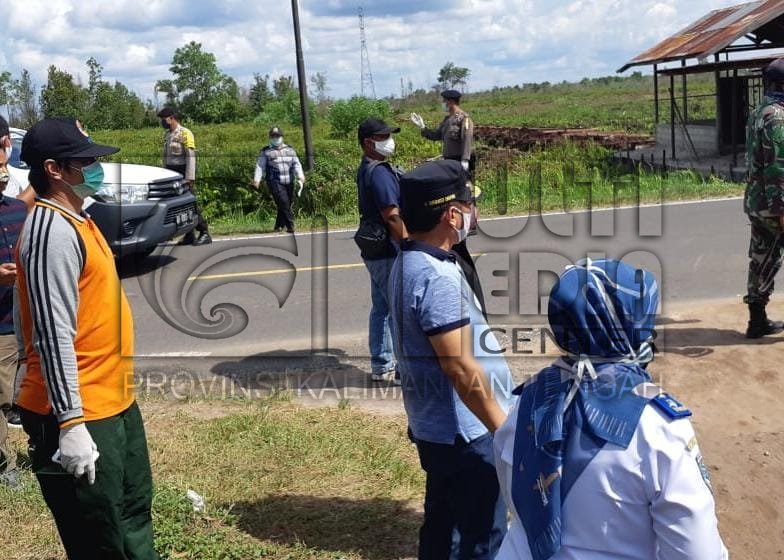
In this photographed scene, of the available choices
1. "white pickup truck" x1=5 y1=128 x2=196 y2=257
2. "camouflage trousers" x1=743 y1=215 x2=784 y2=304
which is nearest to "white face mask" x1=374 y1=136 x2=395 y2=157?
"camouflage trousers" x1=743 y1=215 x2=784 y2=304

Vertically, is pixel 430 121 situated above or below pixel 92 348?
above

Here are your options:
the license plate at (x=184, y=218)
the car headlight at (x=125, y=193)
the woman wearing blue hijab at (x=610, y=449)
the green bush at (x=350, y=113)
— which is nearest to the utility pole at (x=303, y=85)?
the license plate at (x=184, y=218)

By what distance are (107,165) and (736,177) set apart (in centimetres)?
1150

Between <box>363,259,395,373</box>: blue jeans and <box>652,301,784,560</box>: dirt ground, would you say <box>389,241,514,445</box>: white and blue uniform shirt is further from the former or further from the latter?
<box>363,259,395,373</box>: blue jeans

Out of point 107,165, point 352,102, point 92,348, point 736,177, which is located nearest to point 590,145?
point 736,177

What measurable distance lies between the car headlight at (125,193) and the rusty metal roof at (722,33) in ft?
40.7

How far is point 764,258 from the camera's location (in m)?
6.35

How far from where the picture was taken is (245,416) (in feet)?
17.9

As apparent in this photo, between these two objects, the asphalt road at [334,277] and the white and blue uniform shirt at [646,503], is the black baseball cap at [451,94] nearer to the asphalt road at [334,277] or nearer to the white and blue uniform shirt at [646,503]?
the asphalt road at [334,277]

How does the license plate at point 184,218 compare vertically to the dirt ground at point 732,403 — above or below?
above

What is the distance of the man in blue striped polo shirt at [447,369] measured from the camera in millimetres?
2924

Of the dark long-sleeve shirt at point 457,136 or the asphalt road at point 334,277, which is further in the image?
the dark long-sleeve shirt at point 457,136

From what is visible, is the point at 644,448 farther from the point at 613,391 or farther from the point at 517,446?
the point at 517,446

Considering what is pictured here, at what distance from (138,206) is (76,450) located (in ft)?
24.9
